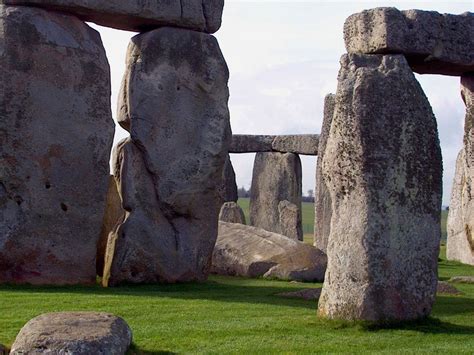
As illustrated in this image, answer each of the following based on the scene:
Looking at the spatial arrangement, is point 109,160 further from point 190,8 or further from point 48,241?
point 190,8

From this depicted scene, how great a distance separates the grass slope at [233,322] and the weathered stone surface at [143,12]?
345 centimetres

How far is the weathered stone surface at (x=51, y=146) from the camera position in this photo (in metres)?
12.9

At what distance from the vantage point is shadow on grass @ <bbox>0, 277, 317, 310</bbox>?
11.4 metres

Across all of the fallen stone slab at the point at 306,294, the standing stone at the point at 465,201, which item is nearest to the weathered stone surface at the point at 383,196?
the fallen stone slab at the point at 306,294

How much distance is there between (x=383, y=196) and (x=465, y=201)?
8447 mm

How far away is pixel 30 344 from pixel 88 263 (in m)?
6.19

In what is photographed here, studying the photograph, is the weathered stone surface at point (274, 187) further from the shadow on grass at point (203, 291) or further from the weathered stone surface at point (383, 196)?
the weathered stone surface at point (383, 196)

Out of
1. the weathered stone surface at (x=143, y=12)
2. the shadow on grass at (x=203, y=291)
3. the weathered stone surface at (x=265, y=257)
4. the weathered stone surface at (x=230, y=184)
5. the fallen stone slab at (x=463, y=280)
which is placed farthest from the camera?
the weathered stone surface at (x=230, y=184)

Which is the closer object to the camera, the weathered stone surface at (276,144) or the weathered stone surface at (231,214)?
the weathered stone surface at (231,214)

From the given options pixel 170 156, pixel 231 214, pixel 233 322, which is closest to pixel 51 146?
pixel 170 156

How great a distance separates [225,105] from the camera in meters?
14.7

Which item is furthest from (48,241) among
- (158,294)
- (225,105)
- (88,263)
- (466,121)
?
(466,121)

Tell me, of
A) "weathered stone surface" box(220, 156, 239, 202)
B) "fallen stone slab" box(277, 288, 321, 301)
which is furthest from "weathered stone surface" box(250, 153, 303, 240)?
"fallen stone slab" box(277, 288, 321, 301)

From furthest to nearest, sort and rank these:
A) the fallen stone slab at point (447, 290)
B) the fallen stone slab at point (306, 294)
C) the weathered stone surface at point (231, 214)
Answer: the weathered stone surface at point (231, 214)
the fallen stone slab at point (447, 290)
the fallen stone slab at point (306, 294)
